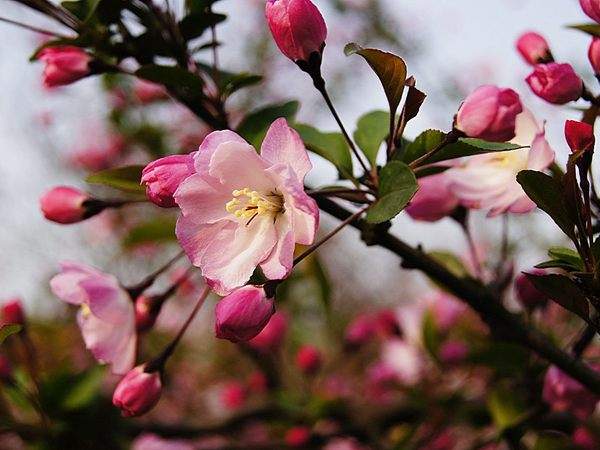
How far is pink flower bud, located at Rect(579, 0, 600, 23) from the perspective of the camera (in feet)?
2.35

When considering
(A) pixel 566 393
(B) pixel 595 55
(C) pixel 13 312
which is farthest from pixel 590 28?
(C) pixel 13 312

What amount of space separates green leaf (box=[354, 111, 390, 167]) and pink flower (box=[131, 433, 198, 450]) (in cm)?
69

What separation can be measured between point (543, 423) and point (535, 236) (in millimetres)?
1395

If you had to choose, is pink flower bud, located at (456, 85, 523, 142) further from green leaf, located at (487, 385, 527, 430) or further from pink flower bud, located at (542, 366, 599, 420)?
green leaf, located at (487, 385, 527, 430)

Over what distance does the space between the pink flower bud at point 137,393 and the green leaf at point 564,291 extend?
0.40m

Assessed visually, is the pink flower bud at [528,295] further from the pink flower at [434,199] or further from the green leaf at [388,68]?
the green leaf at [388,68]

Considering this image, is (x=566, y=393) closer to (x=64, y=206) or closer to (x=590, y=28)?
(x=590, y=28)

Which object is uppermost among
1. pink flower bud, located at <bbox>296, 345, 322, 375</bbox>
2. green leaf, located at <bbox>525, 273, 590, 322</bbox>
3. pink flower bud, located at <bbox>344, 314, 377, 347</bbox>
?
green leaf, located at <bbox>525, 273, 590, 322</bbox>

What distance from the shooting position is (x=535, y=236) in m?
2.43

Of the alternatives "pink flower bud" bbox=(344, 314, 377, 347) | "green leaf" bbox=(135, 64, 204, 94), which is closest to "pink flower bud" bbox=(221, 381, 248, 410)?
"pink flower bud" bbox=(344, 314, 377, 347)

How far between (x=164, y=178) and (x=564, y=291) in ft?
1.18

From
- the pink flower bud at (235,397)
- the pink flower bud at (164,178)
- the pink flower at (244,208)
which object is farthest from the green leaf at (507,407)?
the pink flower bud at (235,397)

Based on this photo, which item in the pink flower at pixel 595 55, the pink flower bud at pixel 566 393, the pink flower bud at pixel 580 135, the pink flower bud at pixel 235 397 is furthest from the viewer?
the pink flower bud at pixel 235 397

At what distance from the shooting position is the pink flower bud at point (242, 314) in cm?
62
